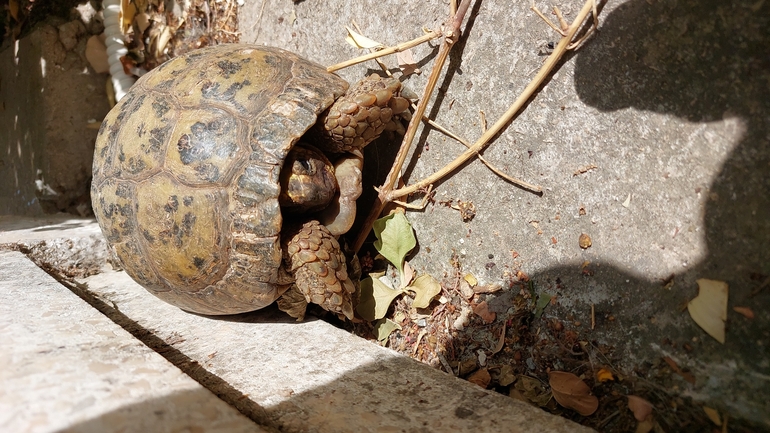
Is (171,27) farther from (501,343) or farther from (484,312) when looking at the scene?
(501,343)

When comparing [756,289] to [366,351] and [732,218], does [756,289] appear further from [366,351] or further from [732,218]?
[366,351]

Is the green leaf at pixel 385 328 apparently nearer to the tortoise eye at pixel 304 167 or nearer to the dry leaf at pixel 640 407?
the tortoise eye at pixel 304 167

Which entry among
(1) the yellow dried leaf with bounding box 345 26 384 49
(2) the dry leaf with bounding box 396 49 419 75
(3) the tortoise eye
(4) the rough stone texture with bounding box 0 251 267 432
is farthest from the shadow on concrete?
(4) the rough stone texture with bounding box 0 251 267 432

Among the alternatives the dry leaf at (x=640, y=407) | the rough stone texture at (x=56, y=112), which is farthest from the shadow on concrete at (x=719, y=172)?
the rough stone texture at (x=56, y=112)

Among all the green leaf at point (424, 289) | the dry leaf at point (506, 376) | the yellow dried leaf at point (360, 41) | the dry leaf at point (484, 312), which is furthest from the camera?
the yellow dried leaf at point (360, 41)

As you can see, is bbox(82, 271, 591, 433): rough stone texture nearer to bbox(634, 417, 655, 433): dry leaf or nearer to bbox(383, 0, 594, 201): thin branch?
bbox(634, 417, 655, 433): dry leaf

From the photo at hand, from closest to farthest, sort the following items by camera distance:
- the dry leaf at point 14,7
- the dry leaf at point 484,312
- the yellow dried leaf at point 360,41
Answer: the dry leaf at point 484,312, the yellow dried leaf at point 360,41, the dry leaf at point 14,7

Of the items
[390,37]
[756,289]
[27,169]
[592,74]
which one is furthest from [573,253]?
[27,169]
